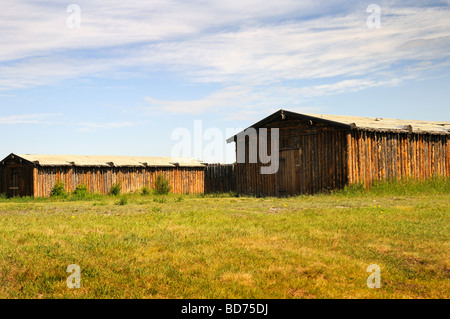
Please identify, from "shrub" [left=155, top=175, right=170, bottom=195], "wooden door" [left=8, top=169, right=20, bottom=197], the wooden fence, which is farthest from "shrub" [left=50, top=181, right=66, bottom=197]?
the wooden fence

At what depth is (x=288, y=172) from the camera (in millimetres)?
24078

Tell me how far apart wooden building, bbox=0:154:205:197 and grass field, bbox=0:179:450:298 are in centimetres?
2106

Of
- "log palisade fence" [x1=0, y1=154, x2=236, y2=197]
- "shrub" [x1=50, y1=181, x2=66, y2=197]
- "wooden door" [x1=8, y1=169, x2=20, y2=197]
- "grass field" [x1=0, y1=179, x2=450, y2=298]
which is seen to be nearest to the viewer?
"grass field" [x1=0, y1=179, x2=450, y2=298]

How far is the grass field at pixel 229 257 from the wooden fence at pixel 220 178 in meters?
22.4

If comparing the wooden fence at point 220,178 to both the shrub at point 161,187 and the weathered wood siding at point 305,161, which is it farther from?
the weathered wood siding at point 305,161

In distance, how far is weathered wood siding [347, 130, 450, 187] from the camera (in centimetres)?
2150

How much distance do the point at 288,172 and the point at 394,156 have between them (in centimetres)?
550

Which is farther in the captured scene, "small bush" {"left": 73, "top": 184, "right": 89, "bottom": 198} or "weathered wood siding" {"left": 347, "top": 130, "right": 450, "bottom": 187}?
"small bush" {"left": 73, "top": 184, "right": 89, "bottom": 198}

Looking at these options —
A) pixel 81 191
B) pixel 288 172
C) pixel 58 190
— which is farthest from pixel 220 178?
pixel 58 190

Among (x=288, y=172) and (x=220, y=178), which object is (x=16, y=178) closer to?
(x=220, y=178)

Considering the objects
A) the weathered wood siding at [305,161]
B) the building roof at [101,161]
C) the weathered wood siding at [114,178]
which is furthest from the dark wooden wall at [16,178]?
the weathered wood siding at [305,161]

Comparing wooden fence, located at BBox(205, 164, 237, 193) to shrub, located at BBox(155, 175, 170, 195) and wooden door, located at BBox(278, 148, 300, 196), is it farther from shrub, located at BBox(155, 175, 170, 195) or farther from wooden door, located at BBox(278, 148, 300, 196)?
wooden door, located at BBox(278, 148, 300, 196)

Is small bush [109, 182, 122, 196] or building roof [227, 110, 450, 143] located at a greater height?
building roof [227, 110, 450, 143]
